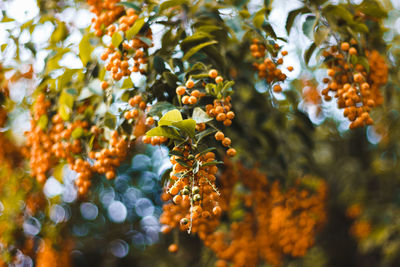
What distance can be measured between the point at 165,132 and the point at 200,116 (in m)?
0.16

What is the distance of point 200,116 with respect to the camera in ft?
4.24

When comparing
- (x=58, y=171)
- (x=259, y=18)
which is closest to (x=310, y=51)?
(x=259, y=18)

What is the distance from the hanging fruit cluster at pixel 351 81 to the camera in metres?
1.67

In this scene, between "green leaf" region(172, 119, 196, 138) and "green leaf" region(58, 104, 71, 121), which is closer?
"green leaf" region(172, 119, 196, 138)

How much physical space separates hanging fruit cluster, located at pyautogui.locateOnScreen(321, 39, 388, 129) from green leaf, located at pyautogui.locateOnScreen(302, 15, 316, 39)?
176 mm

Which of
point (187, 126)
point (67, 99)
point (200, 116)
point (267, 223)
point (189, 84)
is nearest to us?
point (187, 126)

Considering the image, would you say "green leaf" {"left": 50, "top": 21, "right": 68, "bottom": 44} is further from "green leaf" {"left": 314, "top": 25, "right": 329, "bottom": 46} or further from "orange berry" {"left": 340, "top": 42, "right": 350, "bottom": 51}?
"orange berry" {"left": 340, "top": 42, "right": 350, "bottom": 51}

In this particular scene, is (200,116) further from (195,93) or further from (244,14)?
(244,14)

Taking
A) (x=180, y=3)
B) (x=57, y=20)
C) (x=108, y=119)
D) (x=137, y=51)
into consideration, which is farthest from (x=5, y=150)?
(x=180, y=3)

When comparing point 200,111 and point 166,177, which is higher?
point 200,111

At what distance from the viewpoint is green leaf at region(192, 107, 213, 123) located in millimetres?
1266

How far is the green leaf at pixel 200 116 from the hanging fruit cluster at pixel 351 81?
2.65 feet

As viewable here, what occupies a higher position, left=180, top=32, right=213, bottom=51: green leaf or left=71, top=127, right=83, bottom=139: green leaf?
left=180, top=32, right=213, bottom=51: green leaf

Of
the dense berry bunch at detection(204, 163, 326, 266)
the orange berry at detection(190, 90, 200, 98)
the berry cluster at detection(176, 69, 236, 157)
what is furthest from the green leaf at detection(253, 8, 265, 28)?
the dense berry bunch at detection(204, 163, 326, 266)
